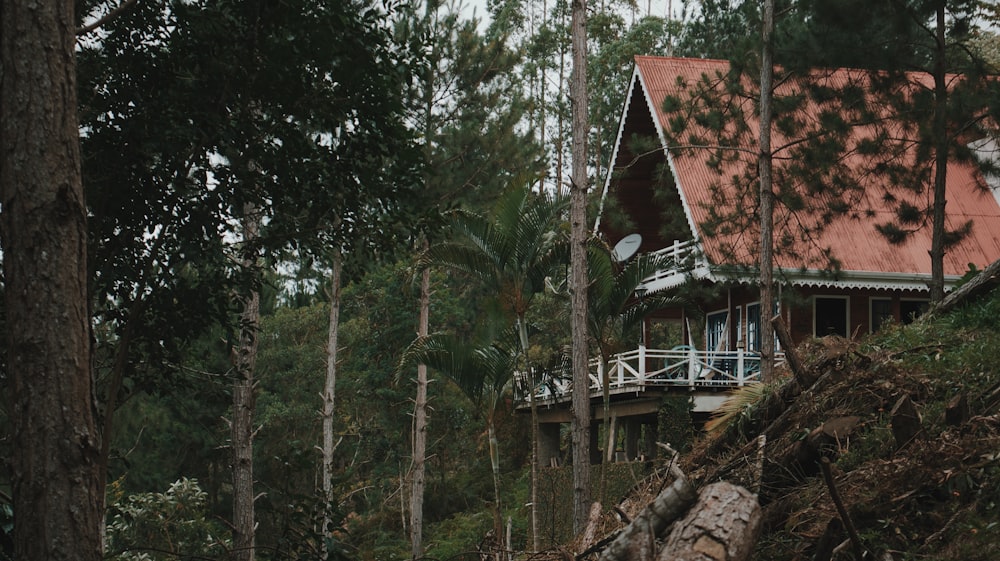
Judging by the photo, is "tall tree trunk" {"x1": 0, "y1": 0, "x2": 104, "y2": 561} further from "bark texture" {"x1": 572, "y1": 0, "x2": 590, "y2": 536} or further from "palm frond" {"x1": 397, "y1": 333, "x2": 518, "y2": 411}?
"palm frond" {"x1": 397, "y1": 333, "x2": 518, "y2": 411}

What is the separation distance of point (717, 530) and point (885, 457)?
7.10 ft

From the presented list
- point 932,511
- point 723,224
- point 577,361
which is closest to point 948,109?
point 723,224

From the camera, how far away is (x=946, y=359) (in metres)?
8.84

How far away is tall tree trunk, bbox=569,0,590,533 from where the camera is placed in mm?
14352

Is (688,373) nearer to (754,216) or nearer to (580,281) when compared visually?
(754,216)

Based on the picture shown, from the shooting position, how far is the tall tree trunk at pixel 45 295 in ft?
16.9

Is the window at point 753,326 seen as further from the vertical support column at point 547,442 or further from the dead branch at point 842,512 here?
the dead branch at point 842,512

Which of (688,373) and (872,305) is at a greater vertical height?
(872,305)

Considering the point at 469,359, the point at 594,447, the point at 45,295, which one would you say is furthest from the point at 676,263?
the point at 45,295

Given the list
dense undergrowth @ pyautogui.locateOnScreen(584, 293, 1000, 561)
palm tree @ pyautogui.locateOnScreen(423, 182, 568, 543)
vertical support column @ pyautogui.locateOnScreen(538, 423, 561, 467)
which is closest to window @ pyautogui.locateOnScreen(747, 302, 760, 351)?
vertical support column @ pyautogui.locateOnScreen(538, 423, 561, 467)

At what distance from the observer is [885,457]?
7.58 m

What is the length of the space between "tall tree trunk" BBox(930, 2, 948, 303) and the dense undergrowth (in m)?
6.13

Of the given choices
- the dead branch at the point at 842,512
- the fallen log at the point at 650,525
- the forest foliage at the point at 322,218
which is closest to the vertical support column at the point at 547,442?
the forest foliage at the point at 322,218

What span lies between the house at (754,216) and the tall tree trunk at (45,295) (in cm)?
1201
